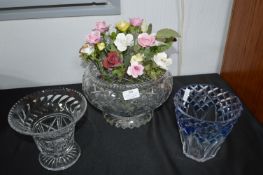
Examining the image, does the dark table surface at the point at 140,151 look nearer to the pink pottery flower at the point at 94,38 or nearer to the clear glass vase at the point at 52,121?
the clear glass vase at the point at 52,121

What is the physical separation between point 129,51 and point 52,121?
37 centimetres

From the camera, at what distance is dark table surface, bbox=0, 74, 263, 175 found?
2.60 ft

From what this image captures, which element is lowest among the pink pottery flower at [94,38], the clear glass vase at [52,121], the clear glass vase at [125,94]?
the clear glass vase at [52,121]

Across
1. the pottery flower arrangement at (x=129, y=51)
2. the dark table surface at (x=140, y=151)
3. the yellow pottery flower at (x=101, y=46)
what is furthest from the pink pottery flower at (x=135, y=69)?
the dark table surface at (x=140, y=151)

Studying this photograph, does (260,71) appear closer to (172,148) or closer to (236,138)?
(236,138)

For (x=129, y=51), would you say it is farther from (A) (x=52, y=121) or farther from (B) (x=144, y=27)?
(A) (x=52, y=121)

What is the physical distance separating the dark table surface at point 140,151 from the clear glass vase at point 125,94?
0.27 feet

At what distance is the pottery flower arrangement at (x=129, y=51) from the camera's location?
771mm

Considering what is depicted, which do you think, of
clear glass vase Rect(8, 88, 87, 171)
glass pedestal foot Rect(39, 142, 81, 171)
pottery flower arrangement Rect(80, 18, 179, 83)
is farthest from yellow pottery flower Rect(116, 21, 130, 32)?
glass pedestal foot Rect(39, 142, 81, 171)

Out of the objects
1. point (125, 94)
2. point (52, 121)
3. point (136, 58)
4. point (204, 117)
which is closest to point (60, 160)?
point (52, 121)

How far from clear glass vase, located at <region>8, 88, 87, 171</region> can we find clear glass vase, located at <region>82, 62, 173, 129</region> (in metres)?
0.05

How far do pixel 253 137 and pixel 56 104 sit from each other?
673 millimetres

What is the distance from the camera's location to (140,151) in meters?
0.85

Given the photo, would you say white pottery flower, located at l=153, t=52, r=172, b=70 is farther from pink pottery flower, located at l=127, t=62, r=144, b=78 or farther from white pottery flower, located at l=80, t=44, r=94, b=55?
white pottery flower, located at l=80, t=44, r=94, b=55
